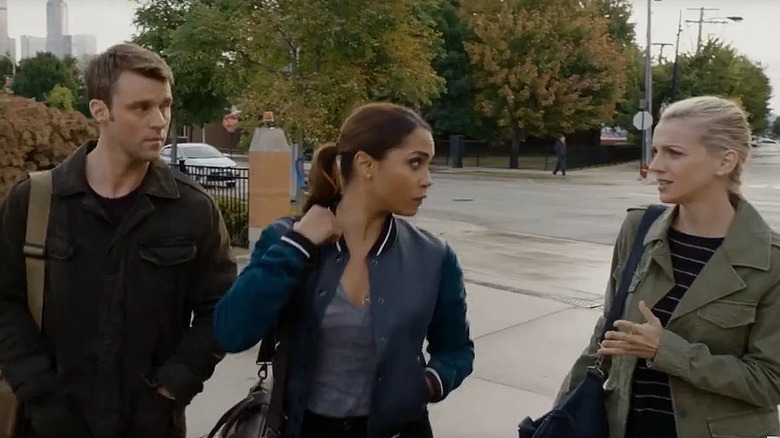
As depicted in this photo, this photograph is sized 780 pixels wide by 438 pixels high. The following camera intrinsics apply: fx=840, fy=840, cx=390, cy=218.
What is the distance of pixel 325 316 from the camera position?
212 centimetres

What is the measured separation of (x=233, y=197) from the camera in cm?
1159

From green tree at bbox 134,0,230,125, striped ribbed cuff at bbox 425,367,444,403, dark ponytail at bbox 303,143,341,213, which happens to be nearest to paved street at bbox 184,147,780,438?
striped ribbed cuff at bbox 425,367,444,403

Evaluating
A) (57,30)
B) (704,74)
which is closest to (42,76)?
(57,30)

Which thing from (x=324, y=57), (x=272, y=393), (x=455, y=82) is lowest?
(x=272, y=393)

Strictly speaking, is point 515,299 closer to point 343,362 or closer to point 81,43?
point 343,362

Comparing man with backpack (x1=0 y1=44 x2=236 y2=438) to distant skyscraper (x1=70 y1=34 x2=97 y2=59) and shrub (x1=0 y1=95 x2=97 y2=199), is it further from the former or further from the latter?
distant skyscraper (x1=70 y1=34 x2=97 y2=59)

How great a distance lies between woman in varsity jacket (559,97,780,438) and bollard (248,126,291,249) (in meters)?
6.74

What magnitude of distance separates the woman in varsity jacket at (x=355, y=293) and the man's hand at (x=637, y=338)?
511 mm

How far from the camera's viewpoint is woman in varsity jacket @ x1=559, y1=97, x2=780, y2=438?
226 centimetres

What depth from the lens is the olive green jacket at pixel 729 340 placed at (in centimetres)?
225

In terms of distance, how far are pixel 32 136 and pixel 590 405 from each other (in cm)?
577

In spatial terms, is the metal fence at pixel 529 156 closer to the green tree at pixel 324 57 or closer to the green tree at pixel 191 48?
the green tree at pixel 191 48

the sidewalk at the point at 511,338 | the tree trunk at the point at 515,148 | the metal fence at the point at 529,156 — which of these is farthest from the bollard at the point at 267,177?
the metal fence at the point at 529,156

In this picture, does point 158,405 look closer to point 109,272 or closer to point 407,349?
point 109,272
